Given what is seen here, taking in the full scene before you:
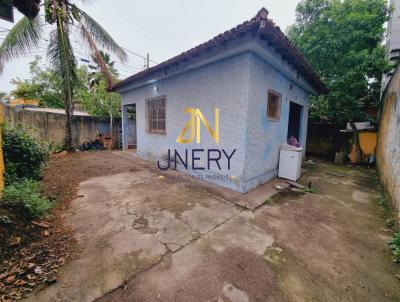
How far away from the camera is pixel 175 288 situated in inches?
70.2

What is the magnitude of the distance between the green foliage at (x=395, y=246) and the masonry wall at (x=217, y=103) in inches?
101

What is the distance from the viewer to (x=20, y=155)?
3818 millimetres

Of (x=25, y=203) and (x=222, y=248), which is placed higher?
(x=25, y=203)

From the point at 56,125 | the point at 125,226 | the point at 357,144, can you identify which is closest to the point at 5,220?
the point at 125,226

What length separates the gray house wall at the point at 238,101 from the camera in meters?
4.12

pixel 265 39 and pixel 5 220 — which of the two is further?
pixel 265 39

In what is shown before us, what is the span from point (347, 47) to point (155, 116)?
9.06m

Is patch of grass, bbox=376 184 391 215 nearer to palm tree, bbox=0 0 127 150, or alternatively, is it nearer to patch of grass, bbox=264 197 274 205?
patch of grass, bbox=264 197 274 205

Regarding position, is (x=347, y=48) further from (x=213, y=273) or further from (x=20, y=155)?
(x=20, y=155)

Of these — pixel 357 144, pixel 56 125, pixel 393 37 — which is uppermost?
pixel 393 37

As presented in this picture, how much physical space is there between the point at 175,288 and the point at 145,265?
0.49m

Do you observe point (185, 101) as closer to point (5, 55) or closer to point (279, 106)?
point (279, 106)

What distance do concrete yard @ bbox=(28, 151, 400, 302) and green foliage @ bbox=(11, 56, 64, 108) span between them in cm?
2119

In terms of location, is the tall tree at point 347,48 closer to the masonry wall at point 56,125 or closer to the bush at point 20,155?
the bush at point 20,155
